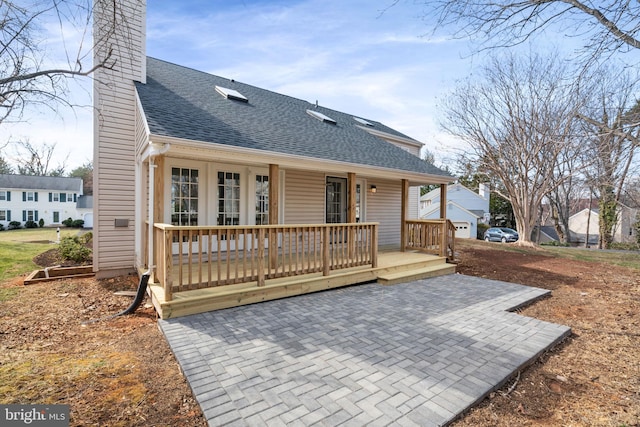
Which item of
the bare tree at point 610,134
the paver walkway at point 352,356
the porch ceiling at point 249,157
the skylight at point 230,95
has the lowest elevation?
the paver walkway at point 352,356

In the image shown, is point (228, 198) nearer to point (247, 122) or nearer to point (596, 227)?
point (247, 122)

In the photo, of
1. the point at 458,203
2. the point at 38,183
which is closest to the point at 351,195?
the point at 458,203

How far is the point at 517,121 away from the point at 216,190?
1393cm

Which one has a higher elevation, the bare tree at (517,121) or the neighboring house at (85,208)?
the bare tree at (517,121)

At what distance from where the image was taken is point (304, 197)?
29.2 ft

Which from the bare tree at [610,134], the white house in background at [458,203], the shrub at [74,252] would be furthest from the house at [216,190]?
the white house in background at [458,203]

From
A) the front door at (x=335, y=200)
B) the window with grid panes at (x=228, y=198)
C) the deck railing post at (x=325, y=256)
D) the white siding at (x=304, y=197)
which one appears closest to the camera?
the deck railing post at (x=325, y=256)

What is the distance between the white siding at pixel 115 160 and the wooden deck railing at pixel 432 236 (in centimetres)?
748

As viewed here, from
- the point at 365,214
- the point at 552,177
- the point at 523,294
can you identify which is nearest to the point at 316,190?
the point at 365,214

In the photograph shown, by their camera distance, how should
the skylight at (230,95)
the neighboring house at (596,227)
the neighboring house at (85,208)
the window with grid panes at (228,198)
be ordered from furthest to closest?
the neighboring house at (85,208) < the neighboring house at (596,227) < the skylight at (230,95) < the window with grid panes at (228,198)

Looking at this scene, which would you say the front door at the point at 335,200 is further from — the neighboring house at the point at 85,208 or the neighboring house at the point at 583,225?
the neighboring house at the point at 583,225

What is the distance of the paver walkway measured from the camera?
249 centimetres

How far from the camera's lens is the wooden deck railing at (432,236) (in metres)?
8.60

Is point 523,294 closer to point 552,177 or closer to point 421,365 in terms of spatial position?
point 421,365
